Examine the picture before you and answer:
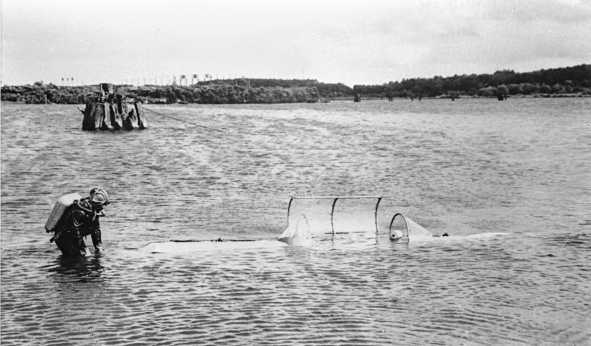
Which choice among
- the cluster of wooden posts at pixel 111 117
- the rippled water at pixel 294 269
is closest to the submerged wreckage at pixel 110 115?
the cluster of wooden posts at pixel 111 117

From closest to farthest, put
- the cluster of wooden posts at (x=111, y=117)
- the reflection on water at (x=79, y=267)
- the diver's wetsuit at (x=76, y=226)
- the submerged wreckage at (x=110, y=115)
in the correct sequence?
the reflection on water at (x=79, y=267), the diver's wetsuit at (x=76, y=226), the submerged wreckage at (x=110, y=115), the cluster of wooden posts at (x=111, y=117)

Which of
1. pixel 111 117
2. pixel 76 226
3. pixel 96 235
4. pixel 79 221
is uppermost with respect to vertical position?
pixel 79 221

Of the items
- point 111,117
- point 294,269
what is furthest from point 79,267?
point 111,117

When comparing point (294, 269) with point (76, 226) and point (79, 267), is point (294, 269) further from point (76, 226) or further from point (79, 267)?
point (76, 226)

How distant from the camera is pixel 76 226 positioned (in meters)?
19.1

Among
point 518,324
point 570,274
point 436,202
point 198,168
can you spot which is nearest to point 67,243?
point 518,324

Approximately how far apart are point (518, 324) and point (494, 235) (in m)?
11.3

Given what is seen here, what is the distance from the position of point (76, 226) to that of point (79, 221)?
0.25 metres

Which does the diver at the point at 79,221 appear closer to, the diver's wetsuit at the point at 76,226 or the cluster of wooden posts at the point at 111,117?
the diver's wetsuit at the point at 76,226

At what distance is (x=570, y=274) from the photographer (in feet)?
60.3

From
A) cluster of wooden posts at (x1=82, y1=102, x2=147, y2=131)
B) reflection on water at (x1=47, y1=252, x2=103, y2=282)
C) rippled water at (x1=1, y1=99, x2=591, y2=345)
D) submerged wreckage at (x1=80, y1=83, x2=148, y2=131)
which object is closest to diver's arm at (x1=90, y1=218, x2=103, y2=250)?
reflection on water at (x1=47, y1=252, x2=103, y2=282)

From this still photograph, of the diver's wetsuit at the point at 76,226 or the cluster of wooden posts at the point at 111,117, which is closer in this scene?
the diver's wetsuit at the point at 76,226

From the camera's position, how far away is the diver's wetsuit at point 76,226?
18641mm

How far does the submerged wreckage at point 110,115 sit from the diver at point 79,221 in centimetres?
9216
